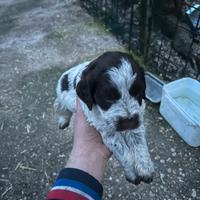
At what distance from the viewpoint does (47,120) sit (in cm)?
448

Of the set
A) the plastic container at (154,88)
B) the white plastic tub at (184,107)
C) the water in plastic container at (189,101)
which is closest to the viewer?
the white plastic tub at (184,107)

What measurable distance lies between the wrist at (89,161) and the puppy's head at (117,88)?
47 centimetres

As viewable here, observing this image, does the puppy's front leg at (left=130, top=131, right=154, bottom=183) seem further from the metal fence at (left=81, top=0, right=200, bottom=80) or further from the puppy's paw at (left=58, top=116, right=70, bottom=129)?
the metal fence at (left=81, top=0, right=200, bottom=80)

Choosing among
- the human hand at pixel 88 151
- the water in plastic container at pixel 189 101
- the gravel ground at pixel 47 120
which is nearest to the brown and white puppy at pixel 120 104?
the human hand at pixel 88 151

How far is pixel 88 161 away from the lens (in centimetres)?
265

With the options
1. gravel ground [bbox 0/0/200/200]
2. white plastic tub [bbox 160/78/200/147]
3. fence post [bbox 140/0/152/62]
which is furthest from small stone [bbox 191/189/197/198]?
fence post [bbox 140/0/152/62]

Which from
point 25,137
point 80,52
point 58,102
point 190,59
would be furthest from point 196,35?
point 25,137

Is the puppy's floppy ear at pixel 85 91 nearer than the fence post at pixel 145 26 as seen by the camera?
Yes

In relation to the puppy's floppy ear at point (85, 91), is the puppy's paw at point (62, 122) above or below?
below

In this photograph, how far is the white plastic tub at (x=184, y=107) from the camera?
395 centimetres

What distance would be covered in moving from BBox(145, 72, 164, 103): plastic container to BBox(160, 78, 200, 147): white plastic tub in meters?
0.30

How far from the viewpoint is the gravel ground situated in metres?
3.71

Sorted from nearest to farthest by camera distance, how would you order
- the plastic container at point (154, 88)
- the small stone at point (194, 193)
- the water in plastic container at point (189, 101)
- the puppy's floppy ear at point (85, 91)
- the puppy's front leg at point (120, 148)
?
the puppy's floppy ear at point (85, 91) → the puppy's front leg at point (120, 148) → the small stone at point (194, 193) → the water in plastic container at point (189, 101) → the plastic container at point (154, 88)

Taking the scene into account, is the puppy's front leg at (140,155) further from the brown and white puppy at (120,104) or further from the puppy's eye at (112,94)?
the puppy's eye at (112,94)
